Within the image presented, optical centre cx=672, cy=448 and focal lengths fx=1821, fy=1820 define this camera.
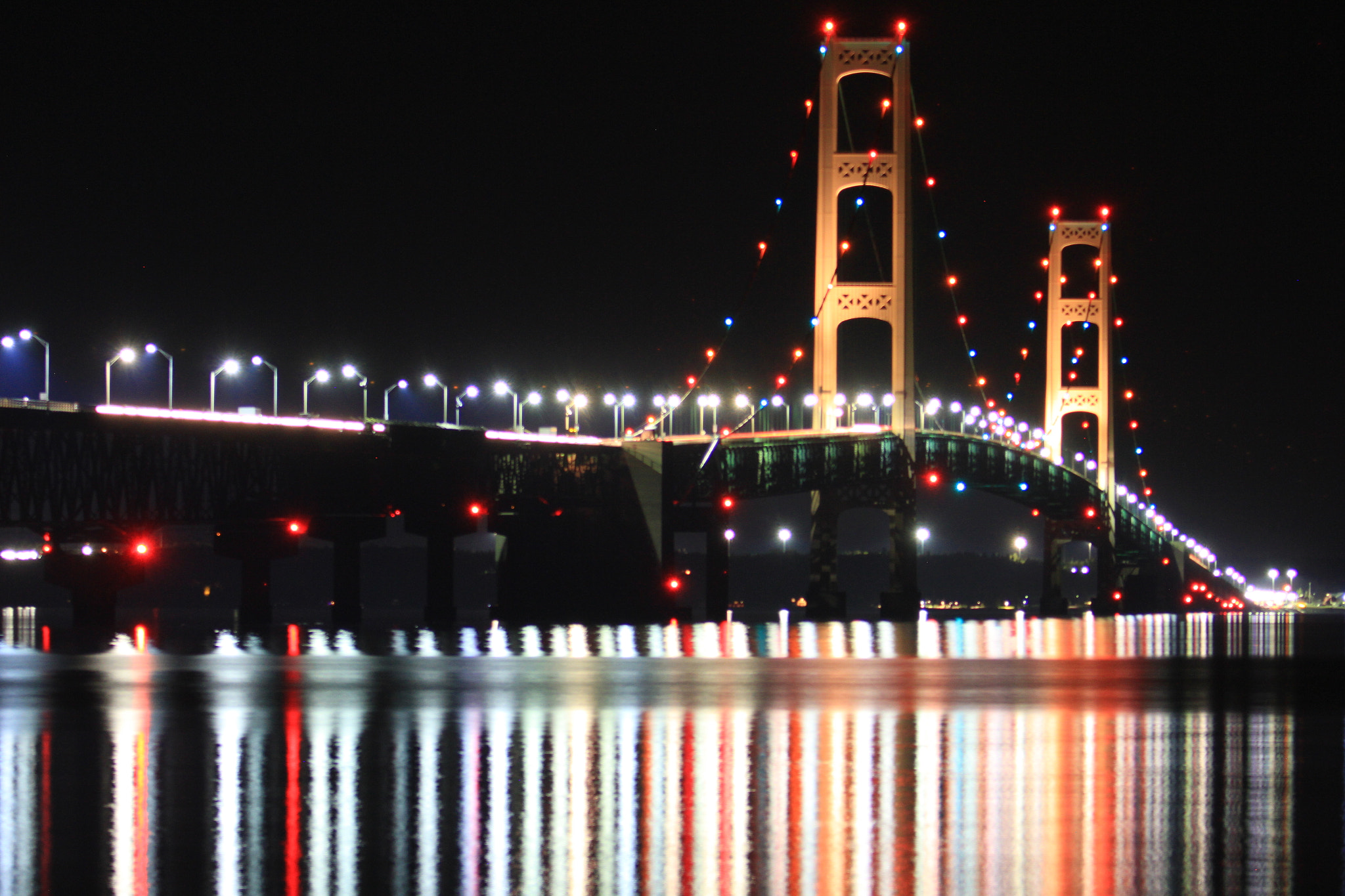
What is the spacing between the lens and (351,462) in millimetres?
72062

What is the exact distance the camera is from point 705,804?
12.6 meters

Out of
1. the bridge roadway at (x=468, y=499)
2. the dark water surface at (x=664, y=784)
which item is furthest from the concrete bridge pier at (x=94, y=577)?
the dark water surface at (x=664, y=784)

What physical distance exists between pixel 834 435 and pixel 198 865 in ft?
212

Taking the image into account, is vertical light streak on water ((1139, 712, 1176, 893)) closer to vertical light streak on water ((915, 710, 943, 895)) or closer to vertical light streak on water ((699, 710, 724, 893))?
vertical light streak on water ((915, 710, 943, 895))

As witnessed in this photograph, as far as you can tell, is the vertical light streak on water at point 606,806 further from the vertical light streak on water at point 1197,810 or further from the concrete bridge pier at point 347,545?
the concrete bridge pier at point 347,545

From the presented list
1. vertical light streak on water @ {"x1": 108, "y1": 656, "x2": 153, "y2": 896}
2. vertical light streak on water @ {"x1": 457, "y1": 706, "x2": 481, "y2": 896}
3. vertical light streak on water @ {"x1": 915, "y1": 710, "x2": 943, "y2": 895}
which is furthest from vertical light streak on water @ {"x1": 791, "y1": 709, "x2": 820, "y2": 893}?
vertical light streak on water @ {"x1": 108, "y1": 656, "x2": 153, "y2": 896}

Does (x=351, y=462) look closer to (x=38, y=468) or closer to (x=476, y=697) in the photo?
(x=38, y=468)

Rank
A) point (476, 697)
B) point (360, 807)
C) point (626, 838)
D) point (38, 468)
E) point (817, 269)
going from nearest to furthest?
point (626, 838), point (360, 807), point (476, 697), point (38, 468), point (817, 269)

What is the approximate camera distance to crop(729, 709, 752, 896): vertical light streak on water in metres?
9.92

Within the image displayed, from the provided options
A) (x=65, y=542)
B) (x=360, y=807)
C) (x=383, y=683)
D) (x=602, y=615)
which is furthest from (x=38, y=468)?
(x=360, y=807)

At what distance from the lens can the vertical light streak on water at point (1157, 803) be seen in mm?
10109

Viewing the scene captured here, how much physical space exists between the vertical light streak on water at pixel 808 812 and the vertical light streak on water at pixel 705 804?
483 mm

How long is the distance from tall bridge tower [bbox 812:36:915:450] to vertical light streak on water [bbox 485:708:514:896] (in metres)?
57.2

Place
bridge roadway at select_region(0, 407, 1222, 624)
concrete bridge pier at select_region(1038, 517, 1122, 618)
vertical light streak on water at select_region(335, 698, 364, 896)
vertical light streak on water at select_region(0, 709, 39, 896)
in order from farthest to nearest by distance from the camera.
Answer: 1. concrete bridge pier at select_region(1038, 517, 1122, 618)
2. bridge roadway at select_region(0, 407, 1222, 624)
3. vertical light streak on water at select_region(335, 698, 364, 896)
4. vertical light streak on water at select_region(0, 709, 39, 896)
